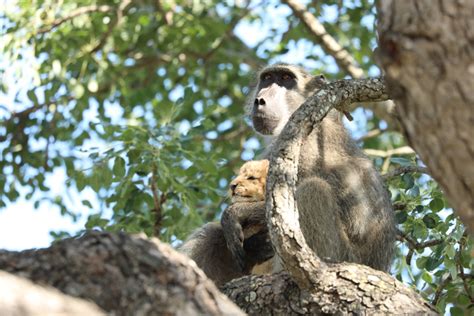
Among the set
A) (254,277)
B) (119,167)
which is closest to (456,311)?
(254,277)

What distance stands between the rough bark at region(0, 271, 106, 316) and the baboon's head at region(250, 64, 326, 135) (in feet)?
17.8

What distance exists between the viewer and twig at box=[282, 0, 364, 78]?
10.8 meters

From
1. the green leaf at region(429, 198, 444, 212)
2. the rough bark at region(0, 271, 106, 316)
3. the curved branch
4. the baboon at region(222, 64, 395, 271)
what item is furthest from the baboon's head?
the rough bark at region(0, 271, 106, 316)

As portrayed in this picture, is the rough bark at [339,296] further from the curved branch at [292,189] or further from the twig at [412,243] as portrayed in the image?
the twig at [412,243]

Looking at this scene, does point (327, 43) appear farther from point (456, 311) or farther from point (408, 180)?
point (456, 311)

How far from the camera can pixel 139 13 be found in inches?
473

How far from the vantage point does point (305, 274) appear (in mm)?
4770

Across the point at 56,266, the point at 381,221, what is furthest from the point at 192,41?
the point at 56,266

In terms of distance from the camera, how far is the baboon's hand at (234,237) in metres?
6.79

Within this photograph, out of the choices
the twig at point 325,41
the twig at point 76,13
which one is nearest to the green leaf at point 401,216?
the twig at point 325,41

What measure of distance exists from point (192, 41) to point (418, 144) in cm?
967

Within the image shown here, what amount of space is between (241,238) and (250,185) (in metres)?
0.64

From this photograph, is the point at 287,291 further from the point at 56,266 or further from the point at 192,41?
the point at 192,41

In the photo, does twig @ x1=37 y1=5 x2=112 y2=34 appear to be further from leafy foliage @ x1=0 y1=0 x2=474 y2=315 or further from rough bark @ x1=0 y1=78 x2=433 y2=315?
rough bark @ x1=0 y1=78 x2=433 y2=315
